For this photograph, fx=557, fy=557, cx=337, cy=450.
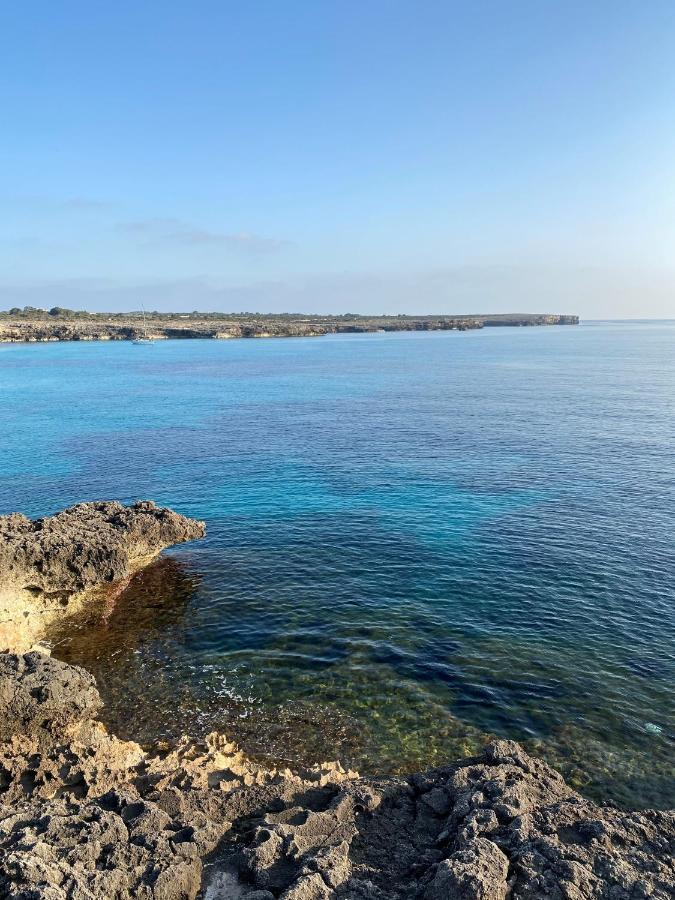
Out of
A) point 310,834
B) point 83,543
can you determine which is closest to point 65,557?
point 83,543

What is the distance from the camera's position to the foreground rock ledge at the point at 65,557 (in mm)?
32938

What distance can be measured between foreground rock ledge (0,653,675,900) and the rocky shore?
0.04 metres

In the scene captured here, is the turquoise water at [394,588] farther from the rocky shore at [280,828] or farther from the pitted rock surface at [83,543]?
the rocky shore at [280,828]

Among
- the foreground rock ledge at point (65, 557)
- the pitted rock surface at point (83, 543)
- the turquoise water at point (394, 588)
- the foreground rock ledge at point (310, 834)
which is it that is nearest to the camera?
the foreground rock ledge at point (310, 834)

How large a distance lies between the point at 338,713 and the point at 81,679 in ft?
39.0

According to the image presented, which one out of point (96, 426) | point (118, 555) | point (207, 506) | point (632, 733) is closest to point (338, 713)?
point (632, 733)

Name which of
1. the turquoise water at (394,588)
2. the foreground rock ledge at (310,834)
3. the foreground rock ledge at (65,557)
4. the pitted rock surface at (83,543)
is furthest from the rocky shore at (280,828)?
the pitted rock surface at (83,543)

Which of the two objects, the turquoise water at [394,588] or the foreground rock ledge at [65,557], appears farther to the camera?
the foreground rock ledge at [65,557]

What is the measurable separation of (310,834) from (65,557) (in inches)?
984

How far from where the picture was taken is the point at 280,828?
1606 centimetres

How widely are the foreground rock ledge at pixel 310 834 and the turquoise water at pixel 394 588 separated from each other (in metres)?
4.34

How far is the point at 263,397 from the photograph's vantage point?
378 feet

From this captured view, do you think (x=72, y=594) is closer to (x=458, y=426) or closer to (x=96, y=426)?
(x=96, y=426)

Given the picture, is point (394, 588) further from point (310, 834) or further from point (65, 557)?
point (310, 834)
